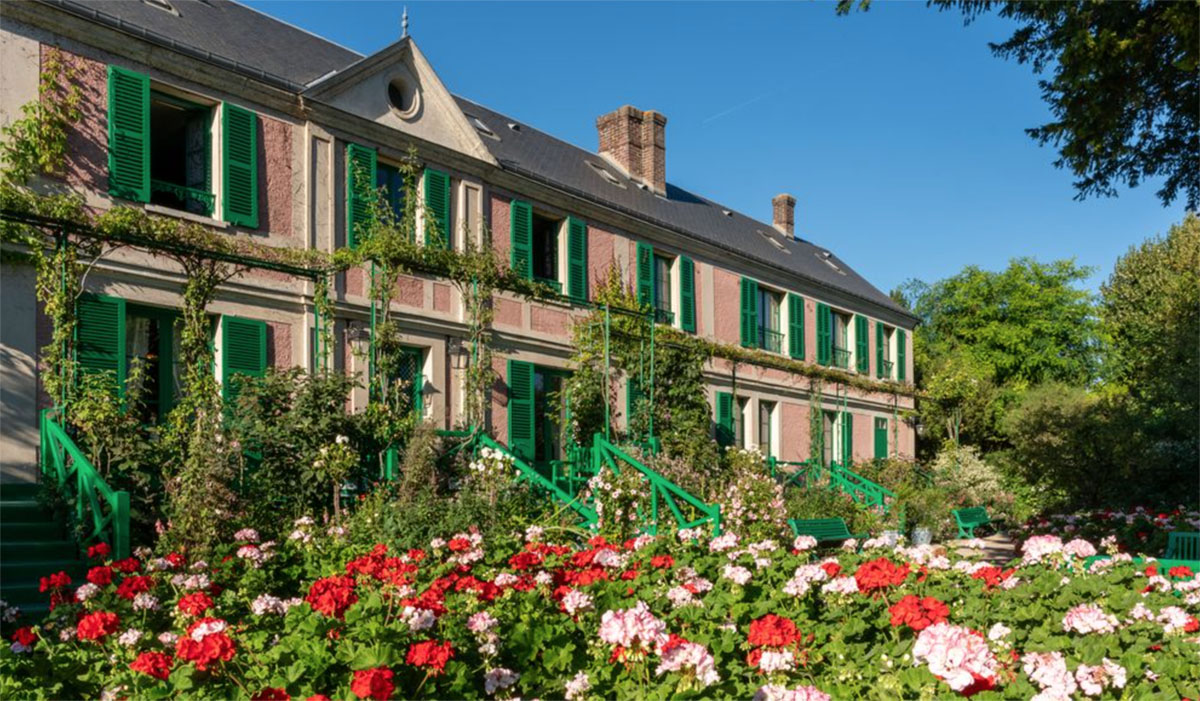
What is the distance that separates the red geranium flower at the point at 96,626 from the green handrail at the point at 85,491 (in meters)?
3.07

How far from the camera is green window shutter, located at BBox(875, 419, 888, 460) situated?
2272 centimetres

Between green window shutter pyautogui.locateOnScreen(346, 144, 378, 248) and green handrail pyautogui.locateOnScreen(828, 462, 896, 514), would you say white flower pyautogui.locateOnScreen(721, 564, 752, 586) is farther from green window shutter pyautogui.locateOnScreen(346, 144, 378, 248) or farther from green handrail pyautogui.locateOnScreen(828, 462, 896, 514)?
green handrail pyautogui.locateOnScreen(828, 462, 896, 514)

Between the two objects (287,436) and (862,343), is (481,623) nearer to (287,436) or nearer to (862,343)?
(287,436)

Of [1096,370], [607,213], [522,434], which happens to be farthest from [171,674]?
[1096,370]

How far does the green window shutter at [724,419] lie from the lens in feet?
56.0

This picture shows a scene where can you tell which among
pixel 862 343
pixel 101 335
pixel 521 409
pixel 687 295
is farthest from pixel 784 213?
pixel 101 335

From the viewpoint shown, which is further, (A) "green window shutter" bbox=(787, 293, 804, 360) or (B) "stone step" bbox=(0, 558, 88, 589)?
(A) "green window shutter" bbox=(787, 293, 804, 360)

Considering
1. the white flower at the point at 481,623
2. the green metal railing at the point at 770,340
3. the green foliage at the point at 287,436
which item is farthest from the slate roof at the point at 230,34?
the green metal railing at the point at 770,340

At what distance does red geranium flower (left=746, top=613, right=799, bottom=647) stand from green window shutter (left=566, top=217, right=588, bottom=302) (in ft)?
36.3

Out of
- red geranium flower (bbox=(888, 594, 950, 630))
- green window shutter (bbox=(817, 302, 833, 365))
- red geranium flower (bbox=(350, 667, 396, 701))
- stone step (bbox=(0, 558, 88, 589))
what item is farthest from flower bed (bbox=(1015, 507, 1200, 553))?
green window shutter (bbox=(817, 302, 833, 365))

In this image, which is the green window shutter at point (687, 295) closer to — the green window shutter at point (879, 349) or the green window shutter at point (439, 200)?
the green window shutter at point (439, 200)

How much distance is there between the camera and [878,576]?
14.3 feet

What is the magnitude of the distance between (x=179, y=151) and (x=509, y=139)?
6282 mm

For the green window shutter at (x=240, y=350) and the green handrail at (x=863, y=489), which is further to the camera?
the green handrail at (x=863, y=489)
